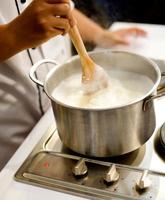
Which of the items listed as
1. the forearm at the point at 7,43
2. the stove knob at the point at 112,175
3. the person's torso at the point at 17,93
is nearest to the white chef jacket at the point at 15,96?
the person's torso at the point at 17,93

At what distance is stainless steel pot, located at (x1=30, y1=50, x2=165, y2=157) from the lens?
0.54 m

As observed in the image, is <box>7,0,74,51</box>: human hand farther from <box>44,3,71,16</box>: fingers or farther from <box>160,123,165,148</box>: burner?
<box>160,123,165,148</box>: burner

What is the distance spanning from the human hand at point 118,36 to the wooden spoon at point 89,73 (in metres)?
0.39

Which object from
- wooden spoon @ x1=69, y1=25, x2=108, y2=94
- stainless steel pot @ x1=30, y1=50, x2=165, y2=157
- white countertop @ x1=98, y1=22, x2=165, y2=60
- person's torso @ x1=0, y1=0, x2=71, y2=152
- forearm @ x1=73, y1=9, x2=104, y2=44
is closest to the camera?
stainless steel pot @ x1=30, y1=50, x2=165, y2=157

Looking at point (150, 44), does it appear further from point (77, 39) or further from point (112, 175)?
point (112, 175)

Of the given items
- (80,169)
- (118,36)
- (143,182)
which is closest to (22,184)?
Answer: (80,169)

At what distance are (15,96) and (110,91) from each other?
0.94 feet

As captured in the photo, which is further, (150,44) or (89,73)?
(150,44)

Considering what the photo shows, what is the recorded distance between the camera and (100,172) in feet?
1.99

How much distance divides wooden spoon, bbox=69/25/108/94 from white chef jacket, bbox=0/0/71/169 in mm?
224

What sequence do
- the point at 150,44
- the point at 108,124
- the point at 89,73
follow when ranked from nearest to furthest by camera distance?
the point at 108,124 → the point at 89,73 → the point at 150,44

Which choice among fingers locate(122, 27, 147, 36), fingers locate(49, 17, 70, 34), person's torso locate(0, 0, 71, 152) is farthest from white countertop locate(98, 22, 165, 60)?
fingers locate(49, 17, 70, 34)

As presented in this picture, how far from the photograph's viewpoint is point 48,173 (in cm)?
62

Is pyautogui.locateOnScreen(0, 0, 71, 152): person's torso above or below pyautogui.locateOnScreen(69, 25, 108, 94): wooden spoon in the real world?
below
